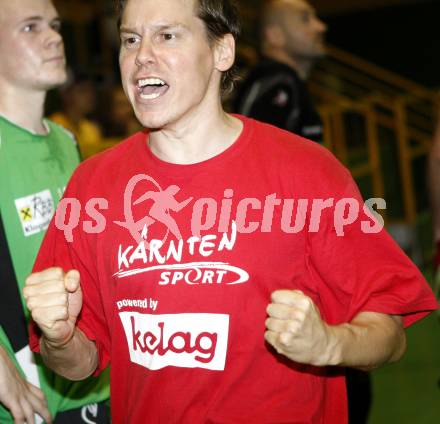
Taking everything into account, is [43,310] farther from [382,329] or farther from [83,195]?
[382,329]

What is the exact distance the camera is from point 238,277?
8.03ft

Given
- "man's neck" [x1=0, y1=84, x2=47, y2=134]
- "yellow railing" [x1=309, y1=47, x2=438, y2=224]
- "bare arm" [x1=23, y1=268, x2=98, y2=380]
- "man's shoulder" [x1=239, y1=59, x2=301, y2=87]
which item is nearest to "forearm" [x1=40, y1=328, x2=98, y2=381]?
"bare arm" [x1=23, y1=268, x2=98, y2=380]

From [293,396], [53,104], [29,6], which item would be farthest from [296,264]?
[53,104]

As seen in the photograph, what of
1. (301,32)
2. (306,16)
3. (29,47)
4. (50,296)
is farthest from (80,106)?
(50,296)

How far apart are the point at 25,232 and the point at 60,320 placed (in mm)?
1003

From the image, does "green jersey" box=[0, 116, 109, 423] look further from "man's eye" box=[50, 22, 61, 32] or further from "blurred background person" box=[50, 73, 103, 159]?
"blurred background person" box=[50, 73, 103, 159]

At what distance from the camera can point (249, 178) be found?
8.29 ft

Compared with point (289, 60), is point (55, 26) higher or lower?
lower

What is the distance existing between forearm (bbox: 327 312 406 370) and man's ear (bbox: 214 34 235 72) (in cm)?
92

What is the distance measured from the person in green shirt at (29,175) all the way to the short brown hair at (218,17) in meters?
0.86

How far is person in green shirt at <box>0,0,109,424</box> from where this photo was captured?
3.25m

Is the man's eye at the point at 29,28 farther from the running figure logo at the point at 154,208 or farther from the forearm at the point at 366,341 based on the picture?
the forearm at the point at 366,341

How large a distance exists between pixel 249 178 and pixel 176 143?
272mm

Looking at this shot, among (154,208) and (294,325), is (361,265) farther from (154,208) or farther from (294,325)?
(154,208)
